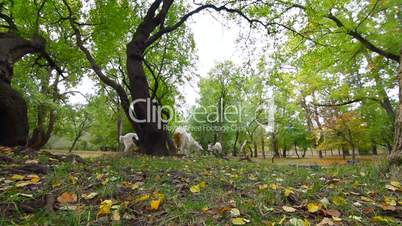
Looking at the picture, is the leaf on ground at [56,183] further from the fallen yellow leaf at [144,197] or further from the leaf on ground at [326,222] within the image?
the leaf on ground at [326,222]

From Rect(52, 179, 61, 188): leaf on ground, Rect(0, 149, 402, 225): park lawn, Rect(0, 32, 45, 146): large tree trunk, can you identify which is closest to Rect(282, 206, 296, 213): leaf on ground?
Rect(0, 149, 402, 225): park lawn

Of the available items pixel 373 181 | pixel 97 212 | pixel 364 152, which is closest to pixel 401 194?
pixel 373 181

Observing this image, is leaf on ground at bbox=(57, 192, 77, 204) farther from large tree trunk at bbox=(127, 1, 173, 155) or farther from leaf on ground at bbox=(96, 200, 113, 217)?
large tree trunk at bbox=(127, 1, 173, 155)

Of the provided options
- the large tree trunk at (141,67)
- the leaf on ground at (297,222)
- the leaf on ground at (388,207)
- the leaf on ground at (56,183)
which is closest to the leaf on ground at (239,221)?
the leaf on ground at (297,222)

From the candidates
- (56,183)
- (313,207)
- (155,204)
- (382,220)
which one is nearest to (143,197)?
(155,204)

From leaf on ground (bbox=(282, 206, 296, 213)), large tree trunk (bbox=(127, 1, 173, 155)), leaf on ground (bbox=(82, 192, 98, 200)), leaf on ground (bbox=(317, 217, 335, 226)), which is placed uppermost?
large tree trunk (bbox=(127, 1, 173, 155))

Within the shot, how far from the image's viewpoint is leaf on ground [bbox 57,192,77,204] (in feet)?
5.92

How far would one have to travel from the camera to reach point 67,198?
1841 millimetres

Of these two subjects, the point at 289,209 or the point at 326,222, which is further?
the point at 289,209

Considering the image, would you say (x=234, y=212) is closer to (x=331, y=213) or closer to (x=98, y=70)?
(x=331, y=213)

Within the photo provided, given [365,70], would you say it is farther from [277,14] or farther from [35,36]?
[35,36]

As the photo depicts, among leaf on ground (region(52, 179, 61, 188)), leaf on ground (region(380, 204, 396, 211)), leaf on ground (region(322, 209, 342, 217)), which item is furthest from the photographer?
leaf on ground (region(52, 179, 61, 188))

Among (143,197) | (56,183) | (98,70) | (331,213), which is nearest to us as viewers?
(331,213)

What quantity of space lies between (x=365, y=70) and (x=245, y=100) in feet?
68.5
